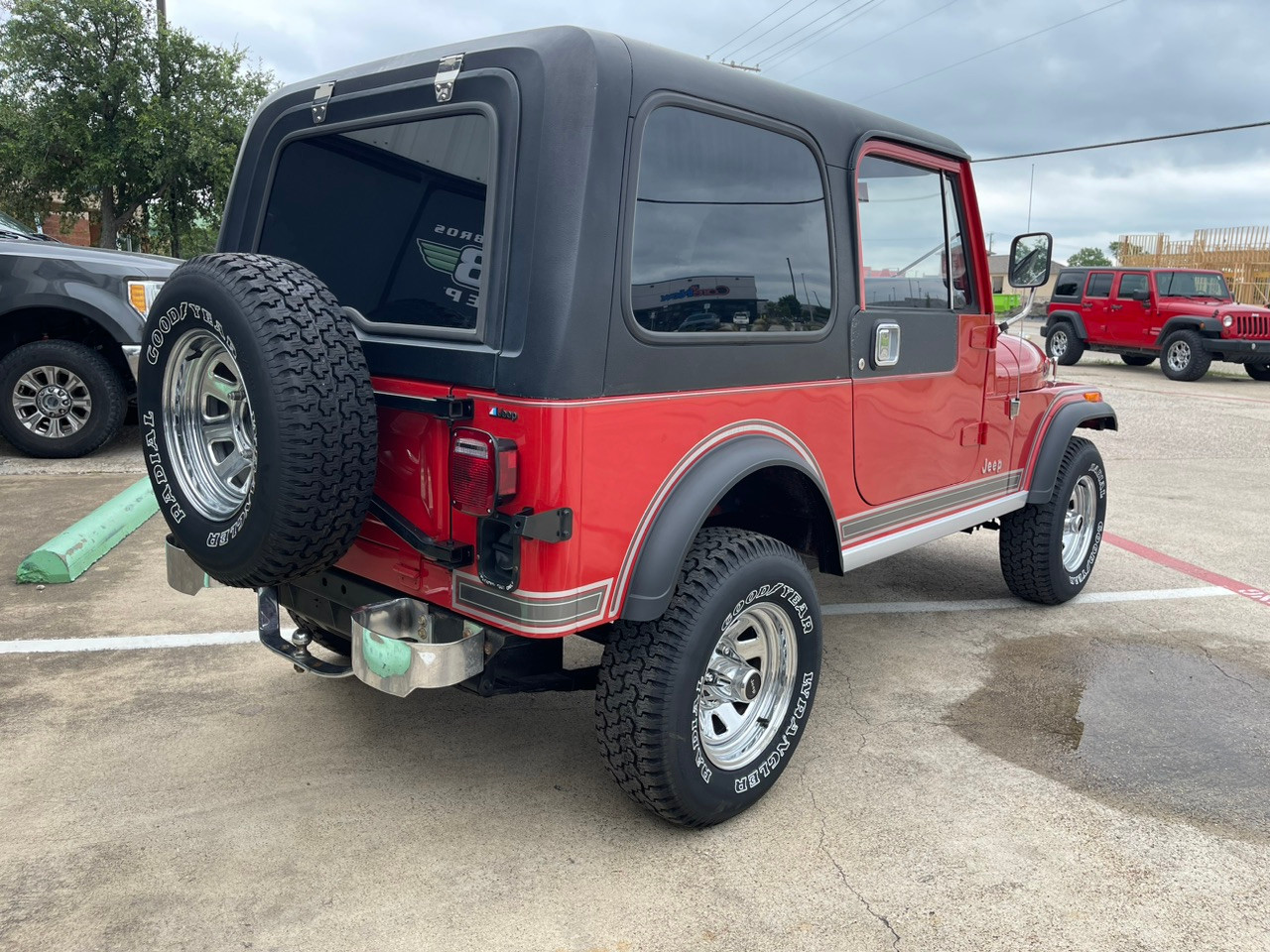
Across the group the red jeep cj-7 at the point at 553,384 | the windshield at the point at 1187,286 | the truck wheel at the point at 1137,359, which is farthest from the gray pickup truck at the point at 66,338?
the truck wheel at the point at 1137,359

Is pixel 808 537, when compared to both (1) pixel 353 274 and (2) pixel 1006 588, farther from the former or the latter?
(2) pixel 1006 588

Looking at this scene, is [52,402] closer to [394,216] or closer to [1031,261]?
[394,216]

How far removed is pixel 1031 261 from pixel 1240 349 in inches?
575

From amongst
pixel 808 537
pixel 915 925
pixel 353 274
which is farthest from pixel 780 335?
pixel 915 925

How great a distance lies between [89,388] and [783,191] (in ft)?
19.8

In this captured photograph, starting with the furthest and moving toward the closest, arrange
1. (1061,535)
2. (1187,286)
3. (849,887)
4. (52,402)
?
(1187,286), (52,402), (1061,535), (849,887)

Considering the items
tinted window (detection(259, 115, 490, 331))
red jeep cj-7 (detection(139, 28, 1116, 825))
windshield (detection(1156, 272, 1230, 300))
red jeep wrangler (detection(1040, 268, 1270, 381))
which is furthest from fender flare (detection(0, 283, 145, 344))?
windshield (detection(1156, 272, 1230, 300))

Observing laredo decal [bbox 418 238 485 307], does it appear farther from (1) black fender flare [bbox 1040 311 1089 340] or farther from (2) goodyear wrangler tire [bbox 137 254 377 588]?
(1) black fender flare [bbox 1040 311 1089 340]

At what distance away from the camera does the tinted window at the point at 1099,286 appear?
1816cm

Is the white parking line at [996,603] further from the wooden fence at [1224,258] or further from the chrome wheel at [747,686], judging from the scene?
the wooden fence at [1224,258]

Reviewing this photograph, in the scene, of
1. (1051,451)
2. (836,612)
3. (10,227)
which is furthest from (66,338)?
(1051,451)

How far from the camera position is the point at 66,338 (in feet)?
24.4

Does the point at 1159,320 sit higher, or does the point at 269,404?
the point at 1159,320

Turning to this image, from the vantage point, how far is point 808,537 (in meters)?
3.43
